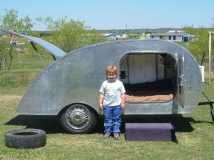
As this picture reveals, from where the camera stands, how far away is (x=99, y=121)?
1138cm

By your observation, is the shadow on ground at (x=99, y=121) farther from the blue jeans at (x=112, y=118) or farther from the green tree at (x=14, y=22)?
the green tree at (x=14, y=22)

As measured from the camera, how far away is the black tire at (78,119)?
10539 millimetres

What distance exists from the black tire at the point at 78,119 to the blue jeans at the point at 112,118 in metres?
0.53

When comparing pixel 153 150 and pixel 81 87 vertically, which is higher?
pixel 81 87

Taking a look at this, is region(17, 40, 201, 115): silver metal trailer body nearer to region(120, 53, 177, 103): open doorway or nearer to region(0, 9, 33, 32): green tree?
region(120, 53, 177, 103): open doorway

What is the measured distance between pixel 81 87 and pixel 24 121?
2337mm

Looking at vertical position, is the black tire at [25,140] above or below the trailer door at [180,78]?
below

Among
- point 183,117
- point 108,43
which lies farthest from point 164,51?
point 183,117

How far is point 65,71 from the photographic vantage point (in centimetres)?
1049

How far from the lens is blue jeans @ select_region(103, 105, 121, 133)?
10062 millimetres

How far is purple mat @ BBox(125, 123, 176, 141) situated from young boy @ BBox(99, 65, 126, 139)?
36cm

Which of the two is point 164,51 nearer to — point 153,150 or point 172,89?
point 172,89

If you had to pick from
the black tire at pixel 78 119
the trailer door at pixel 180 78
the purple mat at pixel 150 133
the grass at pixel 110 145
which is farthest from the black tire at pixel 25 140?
the trailer door at pixel 180 78

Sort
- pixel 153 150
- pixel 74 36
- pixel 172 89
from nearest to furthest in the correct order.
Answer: pixel 153 150 → pixel 172 89 → pixel 74 36
